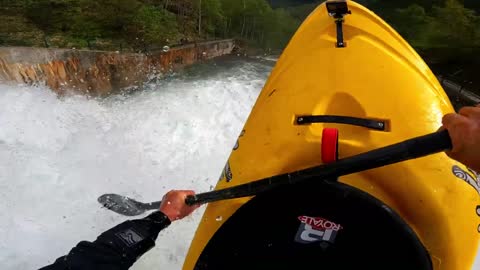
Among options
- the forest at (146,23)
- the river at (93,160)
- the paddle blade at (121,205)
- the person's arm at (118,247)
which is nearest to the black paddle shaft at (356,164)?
the person's arm at (118,247)

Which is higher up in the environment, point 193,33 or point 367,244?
point 367,244

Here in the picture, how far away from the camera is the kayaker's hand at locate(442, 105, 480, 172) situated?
0.79 m

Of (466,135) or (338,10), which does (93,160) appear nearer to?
(338,10)

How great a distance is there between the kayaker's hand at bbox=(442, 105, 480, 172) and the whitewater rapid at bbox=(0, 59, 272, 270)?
1.64 meters

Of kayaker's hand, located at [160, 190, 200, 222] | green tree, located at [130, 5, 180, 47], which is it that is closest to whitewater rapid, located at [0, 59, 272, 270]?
kayaker's hand, located at [160, 190, 200, 222]

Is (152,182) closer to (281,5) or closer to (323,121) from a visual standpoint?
(323,121)

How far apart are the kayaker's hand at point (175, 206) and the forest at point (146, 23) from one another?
24.7 feet

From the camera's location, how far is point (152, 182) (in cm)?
302

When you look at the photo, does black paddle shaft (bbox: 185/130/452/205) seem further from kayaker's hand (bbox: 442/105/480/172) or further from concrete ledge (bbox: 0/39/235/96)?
concrete ledge (bbox: 0/39/235/96)

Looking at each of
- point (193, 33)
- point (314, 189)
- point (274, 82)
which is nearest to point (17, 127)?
point (274, 82)

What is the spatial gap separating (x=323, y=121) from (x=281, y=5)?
76.4 ft

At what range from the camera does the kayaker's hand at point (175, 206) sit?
154 centimetres

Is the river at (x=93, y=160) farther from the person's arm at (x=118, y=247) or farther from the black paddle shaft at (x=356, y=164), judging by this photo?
the black paddle shaft at (x=356, y=164)

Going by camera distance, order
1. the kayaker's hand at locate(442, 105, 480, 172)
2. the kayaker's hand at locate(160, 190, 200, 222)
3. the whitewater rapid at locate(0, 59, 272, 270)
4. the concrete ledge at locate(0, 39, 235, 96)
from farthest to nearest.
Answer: the concrete ledge at locate(0, 39, 235, 96), the whitewater rapid at locate(0, 59, 272, 270), the kayaker's hand at locate(160, 190, 200, 222), the kayaker's hand at locate(442, 105, 480, 172)
